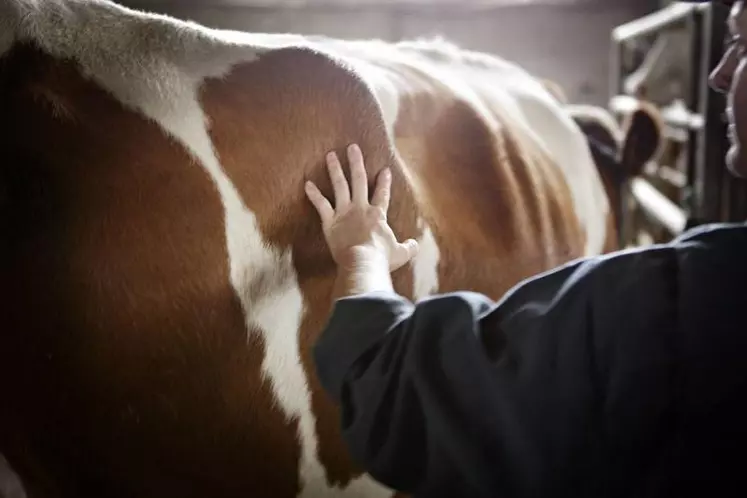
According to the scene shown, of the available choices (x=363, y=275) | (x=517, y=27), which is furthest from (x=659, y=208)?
(x=517, y=27)

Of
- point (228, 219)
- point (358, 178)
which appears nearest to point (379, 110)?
point (358, 178)

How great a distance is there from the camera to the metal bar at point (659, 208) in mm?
1587

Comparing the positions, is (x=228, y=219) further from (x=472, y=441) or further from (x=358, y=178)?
(x=472, y=441)

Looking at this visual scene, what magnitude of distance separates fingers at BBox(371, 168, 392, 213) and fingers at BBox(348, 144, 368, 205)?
2 cm

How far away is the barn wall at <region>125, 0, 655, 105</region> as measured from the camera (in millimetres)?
3650

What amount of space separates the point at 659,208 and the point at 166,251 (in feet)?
4.70

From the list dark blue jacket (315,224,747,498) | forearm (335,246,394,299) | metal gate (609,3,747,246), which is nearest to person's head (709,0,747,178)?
dark blue jacket (315,224,747,498)

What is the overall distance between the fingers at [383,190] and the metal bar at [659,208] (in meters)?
0.94

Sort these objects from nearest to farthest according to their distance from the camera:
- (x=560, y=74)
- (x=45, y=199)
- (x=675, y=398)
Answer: (x=675, y=398), (x=45, y=199), (x=560, y=74)

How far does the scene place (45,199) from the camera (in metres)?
0.59

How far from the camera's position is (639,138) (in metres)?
1.60

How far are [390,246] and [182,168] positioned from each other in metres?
0.21

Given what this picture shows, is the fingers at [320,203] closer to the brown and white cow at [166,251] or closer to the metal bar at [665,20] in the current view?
the brown and white cow at [166,251]

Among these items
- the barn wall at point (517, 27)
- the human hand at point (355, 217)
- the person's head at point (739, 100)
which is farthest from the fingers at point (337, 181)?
the barn wall at point (517, 27)
